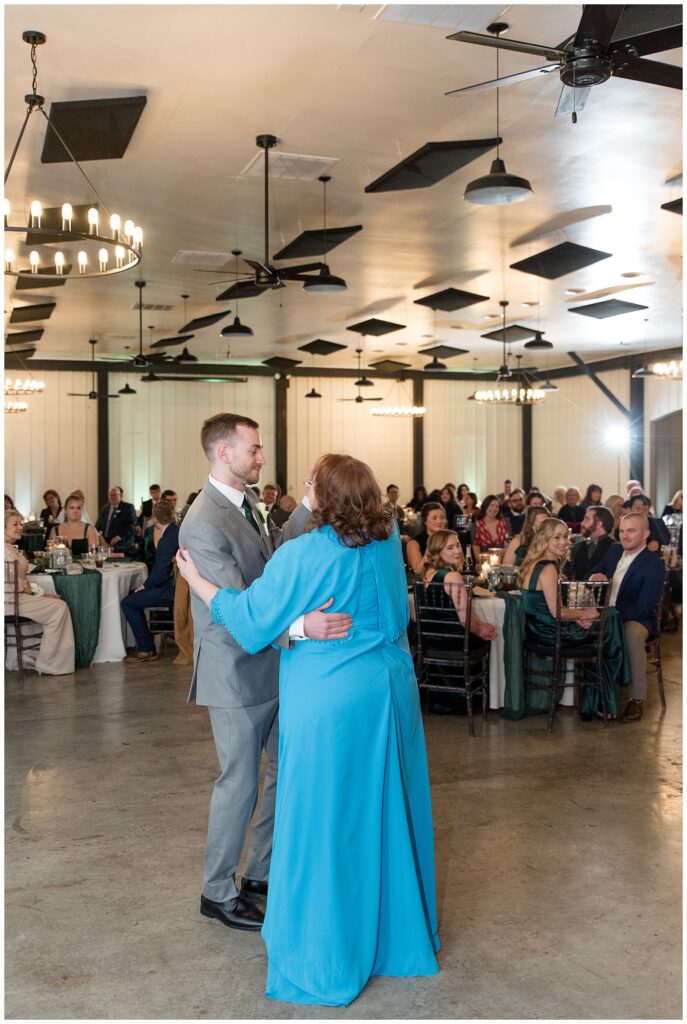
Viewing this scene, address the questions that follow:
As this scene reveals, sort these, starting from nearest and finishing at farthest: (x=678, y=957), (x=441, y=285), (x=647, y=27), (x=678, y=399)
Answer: (x=678, y=957) → (x=647, y=27) → (x=441, y=285) → (x=678, y=399)

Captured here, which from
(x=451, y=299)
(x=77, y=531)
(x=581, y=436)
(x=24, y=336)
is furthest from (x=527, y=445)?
(x=77, y=531)

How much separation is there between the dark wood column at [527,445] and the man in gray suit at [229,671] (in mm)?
19156

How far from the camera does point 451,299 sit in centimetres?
1163

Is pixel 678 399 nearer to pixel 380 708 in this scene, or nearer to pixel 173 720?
pixel 173 720

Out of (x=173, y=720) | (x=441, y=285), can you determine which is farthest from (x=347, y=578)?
(x=441, y=285)

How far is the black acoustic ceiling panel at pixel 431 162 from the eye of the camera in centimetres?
644

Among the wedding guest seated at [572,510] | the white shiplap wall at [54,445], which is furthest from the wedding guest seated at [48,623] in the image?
the white shiplap wall at [54,445]

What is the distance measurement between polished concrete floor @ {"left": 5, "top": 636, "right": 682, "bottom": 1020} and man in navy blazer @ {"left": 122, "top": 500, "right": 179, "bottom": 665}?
1887mm

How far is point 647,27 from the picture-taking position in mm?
3553

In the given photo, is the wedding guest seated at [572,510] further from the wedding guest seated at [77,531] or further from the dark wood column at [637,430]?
the wedding guest seated at [77,531]

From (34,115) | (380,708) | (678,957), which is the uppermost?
(34,115)

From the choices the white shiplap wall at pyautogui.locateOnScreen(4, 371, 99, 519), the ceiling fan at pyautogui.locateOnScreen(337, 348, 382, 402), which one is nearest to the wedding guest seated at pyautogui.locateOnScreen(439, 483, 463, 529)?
the ceiling fan at pyautogui.locateOnScreen(337, 348, 382, 402)

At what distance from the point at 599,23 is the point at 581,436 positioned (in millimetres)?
16958

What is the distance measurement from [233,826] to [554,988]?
1.13 meters
